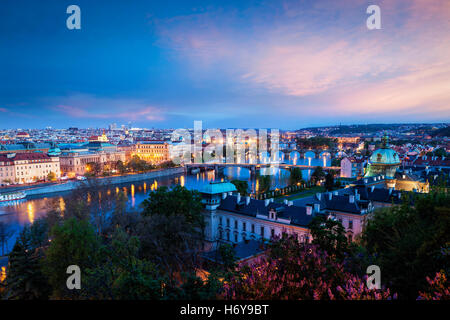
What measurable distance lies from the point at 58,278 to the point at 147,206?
23.6ft

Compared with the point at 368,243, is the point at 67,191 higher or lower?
lower

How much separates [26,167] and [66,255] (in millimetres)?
49071

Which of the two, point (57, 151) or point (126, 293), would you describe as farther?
point (57, 151)

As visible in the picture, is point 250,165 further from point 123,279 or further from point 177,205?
point 123,279

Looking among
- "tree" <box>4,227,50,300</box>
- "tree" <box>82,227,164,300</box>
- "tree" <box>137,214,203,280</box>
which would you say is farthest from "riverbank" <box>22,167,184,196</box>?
"tree" <box>82,227,164,300</box>

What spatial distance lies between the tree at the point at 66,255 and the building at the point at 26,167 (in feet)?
150

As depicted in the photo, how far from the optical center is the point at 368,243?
33.3 feet

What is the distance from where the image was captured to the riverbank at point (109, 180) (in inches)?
1714

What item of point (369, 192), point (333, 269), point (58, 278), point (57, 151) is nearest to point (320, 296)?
point (333, 269)

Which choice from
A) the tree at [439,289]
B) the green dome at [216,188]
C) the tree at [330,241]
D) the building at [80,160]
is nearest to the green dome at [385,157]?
the green dome at [216,188]

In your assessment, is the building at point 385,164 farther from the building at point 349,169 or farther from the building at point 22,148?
the building at point 22,148

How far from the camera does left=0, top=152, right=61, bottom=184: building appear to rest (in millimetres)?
49188

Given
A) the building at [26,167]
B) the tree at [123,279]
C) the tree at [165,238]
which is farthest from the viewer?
the building at [26,167]
